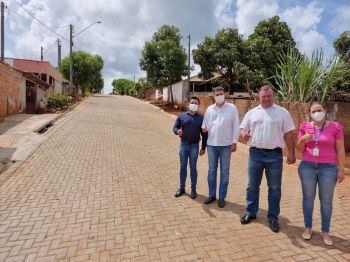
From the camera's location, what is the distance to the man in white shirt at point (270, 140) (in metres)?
3.99

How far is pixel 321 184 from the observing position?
3.72 meters

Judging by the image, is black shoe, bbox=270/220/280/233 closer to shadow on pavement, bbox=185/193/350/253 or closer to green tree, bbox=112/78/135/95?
shadow on pavement, bbox=185/193/350/253

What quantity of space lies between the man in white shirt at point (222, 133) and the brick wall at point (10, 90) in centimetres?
1170

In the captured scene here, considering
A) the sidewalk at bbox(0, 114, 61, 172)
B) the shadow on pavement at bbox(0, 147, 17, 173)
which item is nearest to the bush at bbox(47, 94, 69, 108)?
the sidewalk at bbox(0, 114, 61, 172)

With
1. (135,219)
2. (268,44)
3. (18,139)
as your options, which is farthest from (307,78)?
(268,44)

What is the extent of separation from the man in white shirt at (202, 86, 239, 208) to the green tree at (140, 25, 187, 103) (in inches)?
911

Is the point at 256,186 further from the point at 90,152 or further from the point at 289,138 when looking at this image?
the point at 90,152

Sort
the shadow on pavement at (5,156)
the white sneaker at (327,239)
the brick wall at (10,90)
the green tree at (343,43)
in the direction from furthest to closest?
the green tree at (343,43)
the brick wall at (10,90)
the shadow on pavement at (5,156)
the white sneaker at (327,239)

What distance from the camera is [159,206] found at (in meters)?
4.86

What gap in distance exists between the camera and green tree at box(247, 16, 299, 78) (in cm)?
2436

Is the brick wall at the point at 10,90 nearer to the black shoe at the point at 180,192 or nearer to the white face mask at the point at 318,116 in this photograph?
the black shoe at the point at 180,192

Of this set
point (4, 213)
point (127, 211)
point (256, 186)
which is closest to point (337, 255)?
point (256, 186)

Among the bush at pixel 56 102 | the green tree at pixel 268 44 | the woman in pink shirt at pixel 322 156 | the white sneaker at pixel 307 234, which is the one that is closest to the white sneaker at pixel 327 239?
the woman in pink shirt at pixel 322 156

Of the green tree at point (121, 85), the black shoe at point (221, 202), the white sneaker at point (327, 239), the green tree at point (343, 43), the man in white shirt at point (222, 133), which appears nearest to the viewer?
the white sneaker at point (327, 239)
